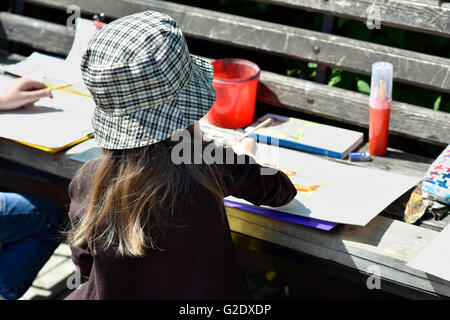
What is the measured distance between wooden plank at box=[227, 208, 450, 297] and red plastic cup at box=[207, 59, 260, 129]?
61cm

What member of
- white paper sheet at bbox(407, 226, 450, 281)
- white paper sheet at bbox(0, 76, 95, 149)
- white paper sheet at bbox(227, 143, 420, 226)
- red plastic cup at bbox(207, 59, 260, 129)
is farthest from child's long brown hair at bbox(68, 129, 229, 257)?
red plastic cup at bbox(207, 59, 260, 129)

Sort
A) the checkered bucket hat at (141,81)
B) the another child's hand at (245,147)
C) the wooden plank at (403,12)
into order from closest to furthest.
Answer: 1. the checkered bucket hat at (141,81)
2. the another child's hand at (245,147)
3. the wooden plank at (403,12)

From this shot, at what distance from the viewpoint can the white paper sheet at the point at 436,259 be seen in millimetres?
1732

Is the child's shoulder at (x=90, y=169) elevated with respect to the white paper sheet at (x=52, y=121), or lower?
elevated

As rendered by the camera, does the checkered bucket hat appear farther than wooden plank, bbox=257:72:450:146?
No

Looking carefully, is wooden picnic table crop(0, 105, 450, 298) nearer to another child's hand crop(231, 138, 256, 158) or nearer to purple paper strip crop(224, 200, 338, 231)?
purple paper strip crop(224, 200, 338, 231)

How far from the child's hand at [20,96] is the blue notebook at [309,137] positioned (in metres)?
0.82

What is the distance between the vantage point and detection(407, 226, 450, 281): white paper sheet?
5.68 ft

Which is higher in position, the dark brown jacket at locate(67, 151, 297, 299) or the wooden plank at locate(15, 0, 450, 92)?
the wooden plank at locate(15, 0, 450, 92)

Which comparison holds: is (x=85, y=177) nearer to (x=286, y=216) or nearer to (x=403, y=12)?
(x=286, y=216)

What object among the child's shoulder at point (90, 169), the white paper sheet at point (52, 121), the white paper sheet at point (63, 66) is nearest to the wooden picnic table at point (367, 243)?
the child's shoulder at point (90, 169)

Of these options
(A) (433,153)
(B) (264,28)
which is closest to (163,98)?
(B) (264,28)

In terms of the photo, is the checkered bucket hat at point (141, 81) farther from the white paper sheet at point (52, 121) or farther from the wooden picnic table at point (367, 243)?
the white paper sheet at point (52, 121)
